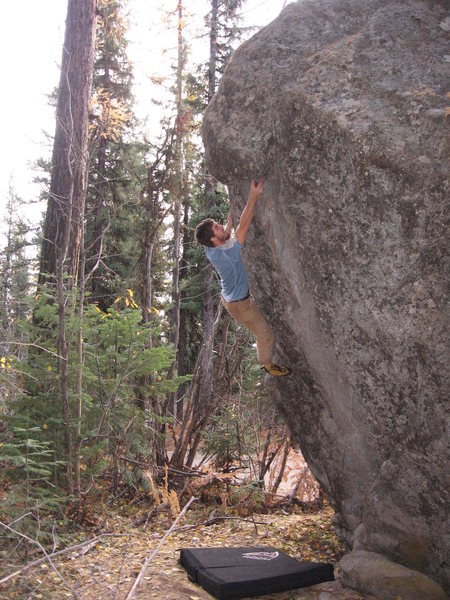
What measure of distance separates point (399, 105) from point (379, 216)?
91 cm

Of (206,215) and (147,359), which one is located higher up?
(206,215)

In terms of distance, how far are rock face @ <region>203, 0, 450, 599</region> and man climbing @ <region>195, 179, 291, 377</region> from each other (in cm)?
14

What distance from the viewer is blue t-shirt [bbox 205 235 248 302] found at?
494 centimetres

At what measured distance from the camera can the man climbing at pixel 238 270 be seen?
4891 mm

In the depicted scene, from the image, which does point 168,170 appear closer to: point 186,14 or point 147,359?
point 147,359

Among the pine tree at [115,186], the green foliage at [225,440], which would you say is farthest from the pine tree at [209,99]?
the green foliage at [225,440]

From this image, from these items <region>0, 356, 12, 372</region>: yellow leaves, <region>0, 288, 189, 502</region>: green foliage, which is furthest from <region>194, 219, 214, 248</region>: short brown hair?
<region>0, 356, 12, 372</region>: yellow leaves

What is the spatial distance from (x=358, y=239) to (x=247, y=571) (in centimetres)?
309

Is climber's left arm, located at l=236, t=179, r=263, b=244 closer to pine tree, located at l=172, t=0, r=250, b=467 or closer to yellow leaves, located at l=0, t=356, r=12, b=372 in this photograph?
yellow leaves, located at l=0, t=356, r=12, b=372

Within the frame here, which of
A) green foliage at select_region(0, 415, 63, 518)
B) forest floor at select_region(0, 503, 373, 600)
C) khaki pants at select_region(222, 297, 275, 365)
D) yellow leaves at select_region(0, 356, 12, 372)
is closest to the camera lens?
forest floor at select_region(0, 503, 373, 600)

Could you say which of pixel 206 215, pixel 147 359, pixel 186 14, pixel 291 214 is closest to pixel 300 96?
pixel 291 214

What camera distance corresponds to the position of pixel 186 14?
13305 mm

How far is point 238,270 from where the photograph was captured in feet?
16.7

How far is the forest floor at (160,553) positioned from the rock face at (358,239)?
0.71m
